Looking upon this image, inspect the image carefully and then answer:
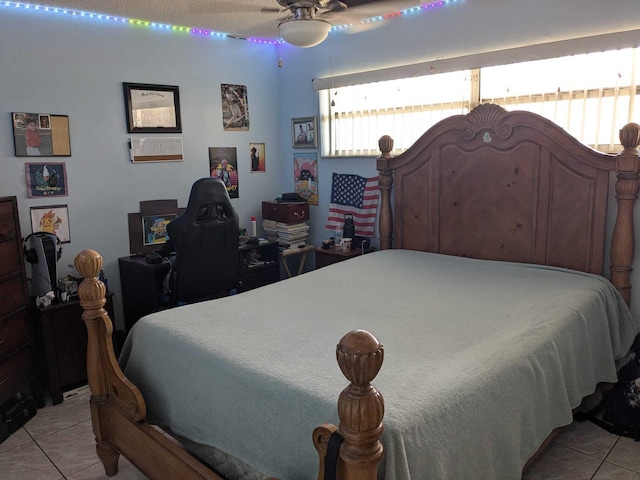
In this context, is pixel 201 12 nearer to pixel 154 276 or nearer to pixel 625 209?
pixel 154 276

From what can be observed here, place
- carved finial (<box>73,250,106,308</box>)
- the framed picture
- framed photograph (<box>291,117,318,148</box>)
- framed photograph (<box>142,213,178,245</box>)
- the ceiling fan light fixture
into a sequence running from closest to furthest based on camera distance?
carved finial (<box>73,250,106,308</box>)
the ceiling fan light fixture
the framed picture
framed photograph (<box>142,213,178,245</box>)
framed photograph (<box>291,117,318,148</box>)

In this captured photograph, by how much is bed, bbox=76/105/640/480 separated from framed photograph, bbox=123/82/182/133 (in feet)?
5.43

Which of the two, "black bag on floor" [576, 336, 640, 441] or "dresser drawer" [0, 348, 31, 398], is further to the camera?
"dresser drawer" [0, 348, 31, 398]

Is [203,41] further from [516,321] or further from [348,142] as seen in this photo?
[516,321]

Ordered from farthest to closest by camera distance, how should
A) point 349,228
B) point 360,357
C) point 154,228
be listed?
point 349,228 → point 154,228 → point 360,357

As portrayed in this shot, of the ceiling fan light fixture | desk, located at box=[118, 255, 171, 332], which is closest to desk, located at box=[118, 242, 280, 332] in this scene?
desk, located at box=[118, 255, 171, 332]

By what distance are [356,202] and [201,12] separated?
5.74 feet

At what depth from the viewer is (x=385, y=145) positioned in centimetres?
361

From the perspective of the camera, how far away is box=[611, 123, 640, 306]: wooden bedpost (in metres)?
2.55

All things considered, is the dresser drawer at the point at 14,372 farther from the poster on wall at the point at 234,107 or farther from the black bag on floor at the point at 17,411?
the poster on wall at the point at 234,107

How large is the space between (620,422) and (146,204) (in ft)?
10.8

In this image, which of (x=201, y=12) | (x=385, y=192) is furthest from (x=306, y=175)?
(x=201, y=12)

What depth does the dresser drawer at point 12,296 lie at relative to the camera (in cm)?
276

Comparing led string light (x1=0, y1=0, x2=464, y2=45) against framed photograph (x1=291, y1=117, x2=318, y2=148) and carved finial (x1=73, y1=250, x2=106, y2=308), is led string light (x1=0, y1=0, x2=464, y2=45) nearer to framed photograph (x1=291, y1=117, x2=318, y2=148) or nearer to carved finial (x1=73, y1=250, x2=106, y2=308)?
framed photograph (x1=291, y1=117, x2=318, y2=148)
